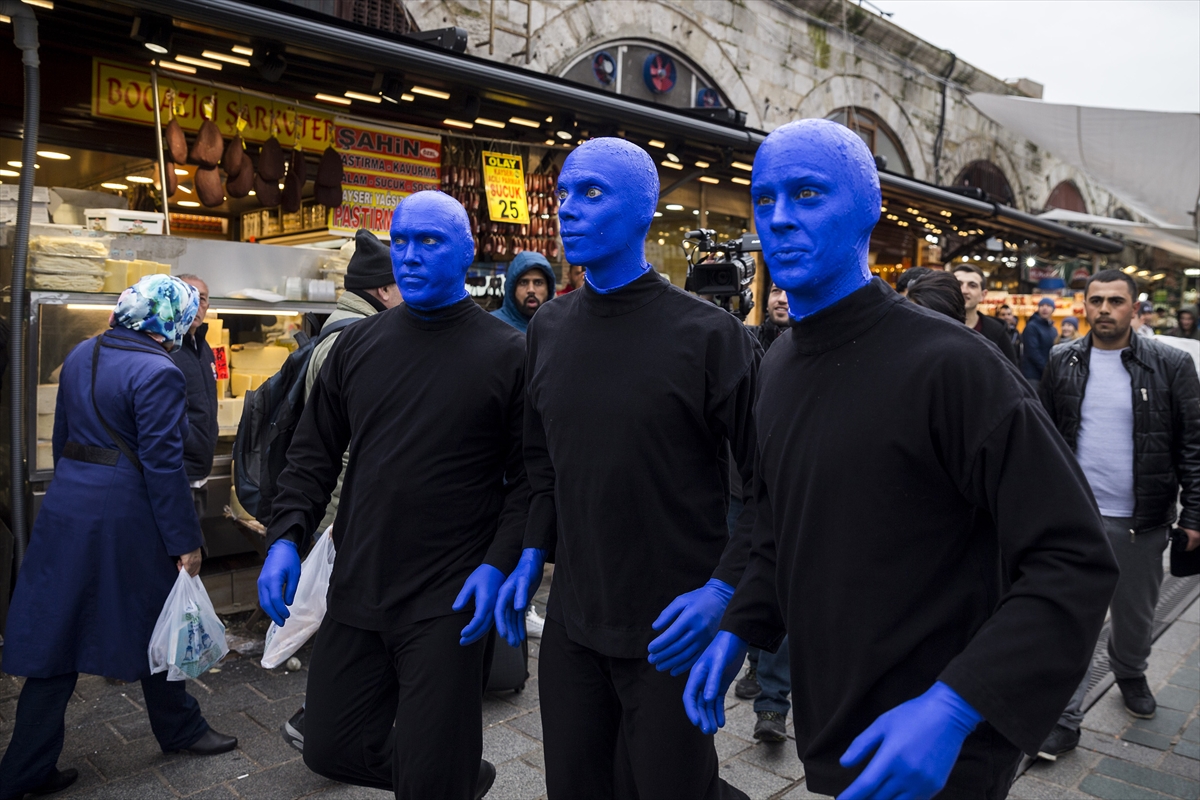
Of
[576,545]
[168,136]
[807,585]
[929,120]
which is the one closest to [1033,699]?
[807,585]

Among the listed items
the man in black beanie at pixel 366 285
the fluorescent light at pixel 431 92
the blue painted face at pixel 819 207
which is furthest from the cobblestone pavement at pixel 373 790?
the fluorescent light at pixel 431 92

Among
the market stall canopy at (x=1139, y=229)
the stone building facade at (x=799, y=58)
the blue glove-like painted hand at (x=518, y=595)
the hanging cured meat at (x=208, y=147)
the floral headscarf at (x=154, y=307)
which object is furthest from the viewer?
the market stall canopy at (x=1139, y=229)

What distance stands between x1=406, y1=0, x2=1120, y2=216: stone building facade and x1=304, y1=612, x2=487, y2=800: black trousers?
7633 mm

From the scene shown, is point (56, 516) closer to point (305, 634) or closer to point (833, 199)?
point (305, 634)

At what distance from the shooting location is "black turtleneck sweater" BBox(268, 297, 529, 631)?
269 cm

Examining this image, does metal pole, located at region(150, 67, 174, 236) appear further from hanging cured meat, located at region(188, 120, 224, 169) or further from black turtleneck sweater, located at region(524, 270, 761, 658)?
black turtleneck sweater, located at region(524, 270, 761, 658)

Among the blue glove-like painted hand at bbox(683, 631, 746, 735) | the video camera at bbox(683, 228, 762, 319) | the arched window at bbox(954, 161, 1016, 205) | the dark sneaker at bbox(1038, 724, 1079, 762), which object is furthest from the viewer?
the arched window at bbox(954, 161, 1016, 205)

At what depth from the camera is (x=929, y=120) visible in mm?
17203

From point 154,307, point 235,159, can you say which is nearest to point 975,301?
point 154,307

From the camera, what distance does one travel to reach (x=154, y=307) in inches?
153

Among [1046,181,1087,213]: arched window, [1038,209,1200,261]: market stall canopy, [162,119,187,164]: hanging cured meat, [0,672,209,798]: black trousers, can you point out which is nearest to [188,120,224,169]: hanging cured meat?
[162,119,187,164]: hanging cured meat

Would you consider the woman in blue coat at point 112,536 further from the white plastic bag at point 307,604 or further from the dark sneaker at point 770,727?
the dark sneaker at point 770,727

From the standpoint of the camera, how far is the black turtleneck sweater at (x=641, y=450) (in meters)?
2.26

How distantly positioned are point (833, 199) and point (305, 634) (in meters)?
3.41
